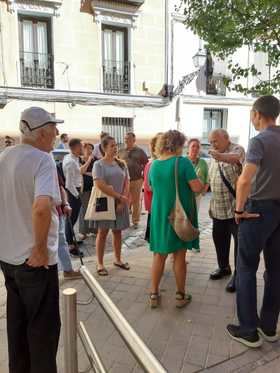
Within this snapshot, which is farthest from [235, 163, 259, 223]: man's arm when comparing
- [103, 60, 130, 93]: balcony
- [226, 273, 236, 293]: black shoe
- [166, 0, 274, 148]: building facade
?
[166, 0, 274, 148]: building facade

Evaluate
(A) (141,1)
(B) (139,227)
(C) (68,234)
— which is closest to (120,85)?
(A) (141,1)

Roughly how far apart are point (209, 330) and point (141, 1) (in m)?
14.0

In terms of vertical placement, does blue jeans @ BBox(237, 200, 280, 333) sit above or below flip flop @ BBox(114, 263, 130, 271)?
above

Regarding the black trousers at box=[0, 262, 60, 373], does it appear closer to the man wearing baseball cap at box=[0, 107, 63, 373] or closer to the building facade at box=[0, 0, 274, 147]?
the man wearing baseball cap at box=[0, 107, 63, 373]

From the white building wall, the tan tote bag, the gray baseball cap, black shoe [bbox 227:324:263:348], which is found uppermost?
the white building wall

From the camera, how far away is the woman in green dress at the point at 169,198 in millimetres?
3289

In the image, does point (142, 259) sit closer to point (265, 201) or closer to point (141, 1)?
point (265, 201)

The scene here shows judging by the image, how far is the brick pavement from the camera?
268cm

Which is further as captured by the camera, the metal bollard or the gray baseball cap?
the gray baseball cap

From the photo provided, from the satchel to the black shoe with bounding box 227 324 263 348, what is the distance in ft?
2.83

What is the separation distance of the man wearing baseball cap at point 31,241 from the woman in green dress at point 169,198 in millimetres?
1264

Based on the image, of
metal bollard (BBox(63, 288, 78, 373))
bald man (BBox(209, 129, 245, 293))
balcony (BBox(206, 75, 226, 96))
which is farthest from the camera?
balcony (BBox(206, 75, 226, 96))

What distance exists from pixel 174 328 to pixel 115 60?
13107 millimetres

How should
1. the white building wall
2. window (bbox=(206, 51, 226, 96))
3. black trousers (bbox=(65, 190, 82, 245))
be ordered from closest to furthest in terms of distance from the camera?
black trousers (bbox=(65, 190, 82, 245)), the white building wall, window (bbox=(206, 51, 226, 96))
